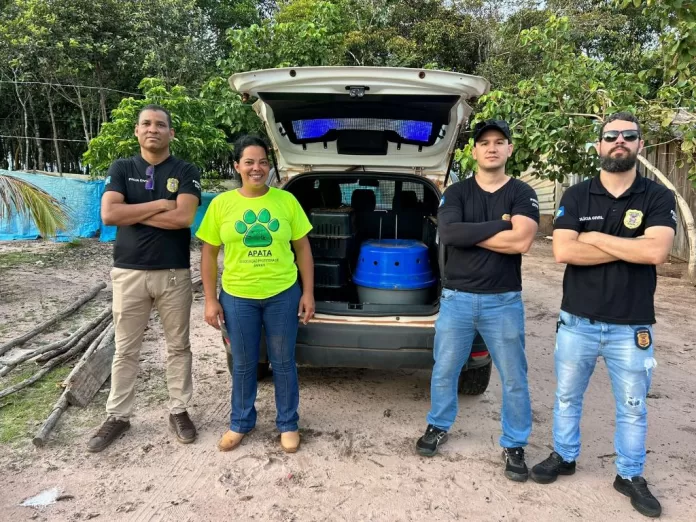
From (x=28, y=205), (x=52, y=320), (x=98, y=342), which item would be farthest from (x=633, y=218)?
(x=28, y=205)

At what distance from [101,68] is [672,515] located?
15979mm

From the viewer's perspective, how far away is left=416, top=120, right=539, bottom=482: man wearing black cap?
8.83 feet

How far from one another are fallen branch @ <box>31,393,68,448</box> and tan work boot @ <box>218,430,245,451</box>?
3.24 feet

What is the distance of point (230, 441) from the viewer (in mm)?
3020

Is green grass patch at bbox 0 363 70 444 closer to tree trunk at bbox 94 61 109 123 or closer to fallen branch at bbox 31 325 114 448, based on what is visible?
fallen branch at bbox 31 325 114 448

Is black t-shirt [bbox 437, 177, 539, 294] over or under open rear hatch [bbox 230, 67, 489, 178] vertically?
under

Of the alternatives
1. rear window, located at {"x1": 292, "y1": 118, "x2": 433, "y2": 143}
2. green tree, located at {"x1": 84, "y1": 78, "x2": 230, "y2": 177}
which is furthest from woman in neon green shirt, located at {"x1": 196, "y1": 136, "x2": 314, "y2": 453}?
green tree, located at {"x1": 84, "y1": 78, "x2": 230, "y2": 177}

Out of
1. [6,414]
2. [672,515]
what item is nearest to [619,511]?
[672,515]

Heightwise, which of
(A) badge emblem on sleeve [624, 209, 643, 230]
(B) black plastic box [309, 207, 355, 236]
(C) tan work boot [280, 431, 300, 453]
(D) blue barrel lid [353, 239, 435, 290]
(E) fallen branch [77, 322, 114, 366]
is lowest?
(C) tan work boot [280, 431, 300, 453]

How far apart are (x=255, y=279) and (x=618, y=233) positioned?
1846mm

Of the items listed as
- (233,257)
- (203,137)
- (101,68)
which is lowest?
(233,257)

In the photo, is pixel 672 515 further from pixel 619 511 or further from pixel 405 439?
pixel 405 439

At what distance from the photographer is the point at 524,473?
274cm

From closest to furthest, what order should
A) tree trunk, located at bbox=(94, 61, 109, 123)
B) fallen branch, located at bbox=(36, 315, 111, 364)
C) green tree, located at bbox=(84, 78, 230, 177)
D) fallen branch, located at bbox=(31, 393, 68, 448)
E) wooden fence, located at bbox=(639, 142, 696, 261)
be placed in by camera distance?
fallen branch, located at bbox=(31, 393, 68, 448), fallen branch, located at bbox=(36, 315, 111, 364), green tree, located at bbox=(84, 78, 230, 177), wooden fence, located at bbox=(639, 142, 696, 261), tree trunk, located at bbox=(94, 61, 109, 123)
